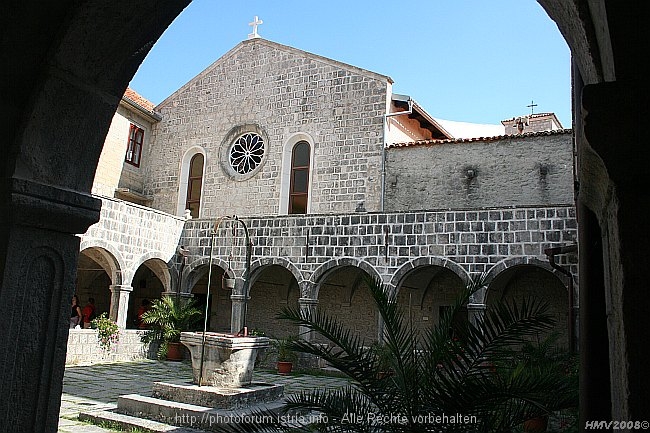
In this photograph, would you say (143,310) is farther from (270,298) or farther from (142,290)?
(270,298)

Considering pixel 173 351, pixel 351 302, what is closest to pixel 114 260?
pixel 173 351

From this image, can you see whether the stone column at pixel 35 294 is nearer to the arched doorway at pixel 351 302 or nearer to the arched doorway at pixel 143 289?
the arched doorway at pixel 351 302

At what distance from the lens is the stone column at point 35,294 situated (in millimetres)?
2123

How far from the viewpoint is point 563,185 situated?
14.3m

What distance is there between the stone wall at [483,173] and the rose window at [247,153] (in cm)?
430

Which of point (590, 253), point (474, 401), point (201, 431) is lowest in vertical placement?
point (201, 431)

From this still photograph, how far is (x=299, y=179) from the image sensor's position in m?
17.7

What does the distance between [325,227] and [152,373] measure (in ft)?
16.2

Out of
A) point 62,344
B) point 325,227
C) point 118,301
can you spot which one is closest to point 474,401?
point 62,344

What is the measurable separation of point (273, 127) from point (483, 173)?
21.1 feet

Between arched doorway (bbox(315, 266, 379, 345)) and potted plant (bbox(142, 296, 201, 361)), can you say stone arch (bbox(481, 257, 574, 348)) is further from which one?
potted plant (bbox(142, 296, 201, 361))

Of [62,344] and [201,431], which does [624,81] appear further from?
[201,431]

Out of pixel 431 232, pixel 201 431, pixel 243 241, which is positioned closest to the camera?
pixel 201 431

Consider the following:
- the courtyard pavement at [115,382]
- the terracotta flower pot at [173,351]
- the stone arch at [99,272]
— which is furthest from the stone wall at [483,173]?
the stone arch at [99,272]
